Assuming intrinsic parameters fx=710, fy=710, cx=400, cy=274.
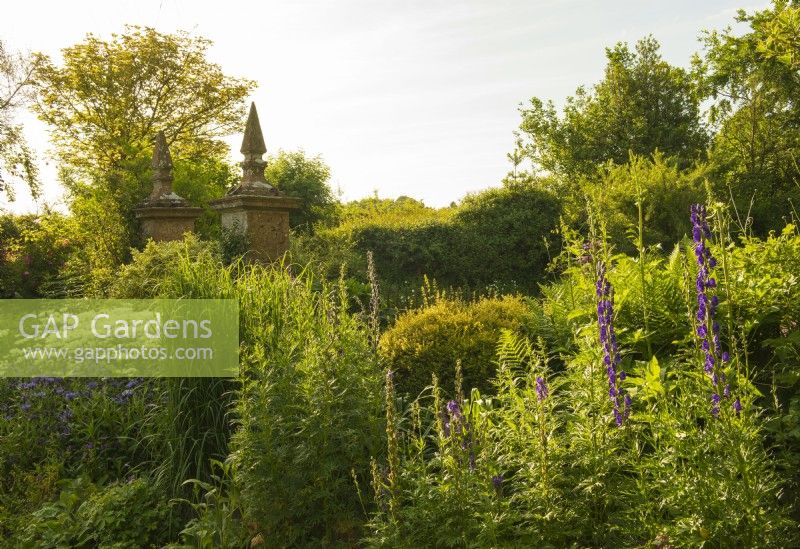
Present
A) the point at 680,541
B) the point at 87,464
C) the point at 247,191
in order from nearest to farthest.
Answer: the point at 680,541, the point at 87,464, the point at 247,191

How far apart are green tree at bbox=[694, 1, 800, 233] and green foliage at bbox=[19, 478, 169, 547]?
13313mm

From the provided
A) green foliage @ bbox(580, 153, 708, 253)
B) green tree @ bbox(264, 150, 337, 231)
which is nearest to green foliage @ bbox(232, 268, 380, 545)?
green foliage @ bbox(580, 153, 708, 253)

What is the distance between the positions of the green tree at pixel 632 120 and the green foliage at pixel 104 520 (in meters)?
15.5

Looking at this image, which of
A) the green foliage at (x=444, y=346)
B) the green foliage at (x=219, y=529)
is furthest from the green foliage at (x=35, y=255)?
the green foliage at (x=219, y=529)

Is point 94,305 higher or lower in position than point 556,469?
higher

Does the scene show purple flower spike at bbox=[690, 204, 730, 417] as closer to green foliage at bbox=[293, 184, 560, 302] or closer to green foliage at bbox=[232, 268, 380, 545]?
green foliage at bbox=[232, 268, 380, 545]

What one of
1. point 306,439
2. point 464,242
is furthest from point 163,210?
point 306,439

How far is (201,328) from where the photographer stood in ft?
17.2

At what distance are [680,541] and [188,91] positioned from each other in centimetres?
1996

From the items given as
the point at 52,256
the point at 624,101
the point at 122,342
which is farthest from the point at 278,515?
the point at 624,101

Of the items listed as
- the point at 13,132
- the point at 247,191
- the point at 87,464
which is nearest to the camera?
the point at 87,464

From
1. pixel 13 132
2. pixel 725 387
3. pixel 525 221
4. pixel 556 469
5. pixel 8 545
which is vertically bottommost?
pixel 8 545

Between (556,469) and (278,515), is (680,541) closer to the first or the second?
(556,469)

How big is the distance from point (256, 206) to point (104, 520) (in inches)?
219
